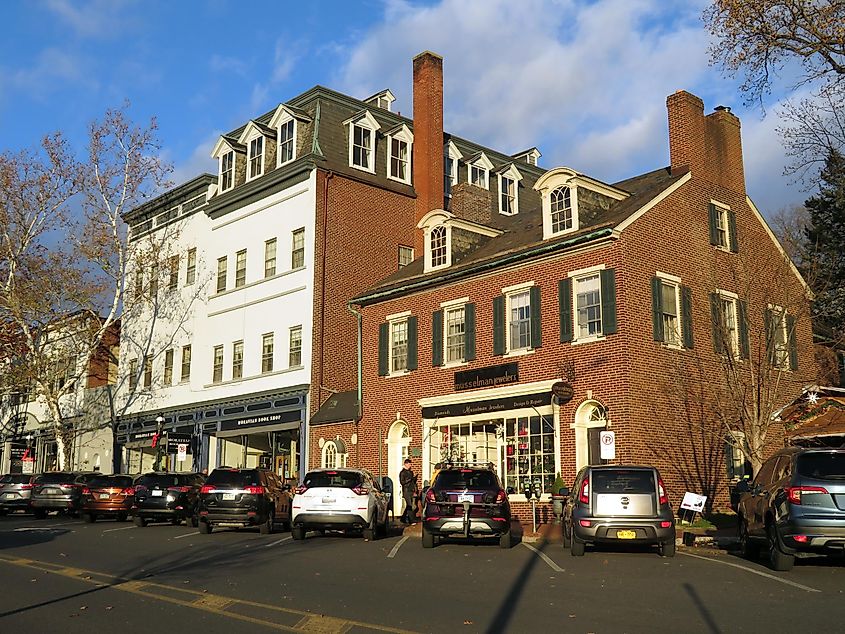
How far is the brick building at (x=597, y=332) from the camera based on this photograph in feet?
77.6

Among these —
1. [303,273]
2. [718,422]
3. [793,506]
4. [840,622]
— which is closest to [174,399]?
[303,273]

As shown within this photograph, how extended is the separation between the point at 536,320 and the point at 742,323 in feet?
20.4

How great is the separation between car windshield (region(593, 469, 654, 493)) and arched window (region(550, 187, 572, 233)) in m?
11.1

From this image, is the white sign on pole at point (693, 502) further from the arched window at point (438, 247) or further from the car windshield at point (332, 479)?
the arched window at point (438, 247)

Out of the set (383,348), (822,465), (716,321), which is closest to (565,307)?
(716,321)

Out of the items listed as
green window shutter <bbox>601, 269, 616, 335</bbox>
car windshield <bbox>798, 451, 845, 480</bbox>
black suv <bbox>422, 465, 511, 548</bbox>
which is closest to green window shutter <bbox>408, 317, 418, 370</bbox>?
green window shutter <bbox>601, 269, 616, 335</bbox>

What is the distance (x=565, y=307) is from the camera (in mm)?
24703

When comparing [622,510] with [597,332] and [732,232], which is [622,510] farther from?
[732,232]

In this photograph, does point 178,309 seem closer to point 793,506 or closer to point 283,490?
point 283,490

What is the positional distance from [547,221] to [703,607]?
56.0ft

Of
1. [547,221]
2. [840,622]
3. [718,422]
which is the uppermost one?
[547,221]

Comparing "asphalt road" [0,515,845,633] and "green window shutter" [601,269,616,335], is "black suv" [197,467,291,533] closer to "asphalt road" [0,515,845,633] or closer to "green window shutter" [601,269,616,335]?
"asphalt road" [0,515,845,633]

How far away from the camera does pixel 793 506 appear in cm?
1287

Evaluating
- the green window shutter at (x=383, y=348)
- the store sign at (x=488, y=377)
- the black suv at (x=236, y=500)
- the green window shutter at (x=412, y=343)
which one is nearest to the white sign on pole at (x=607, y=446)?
the store sign at (x=488, y=377)
